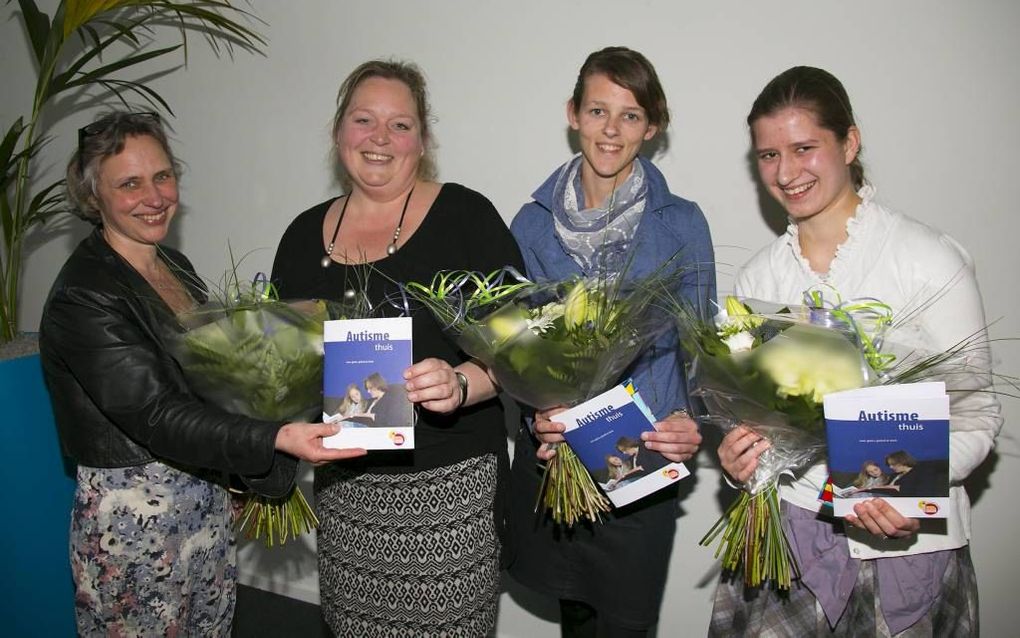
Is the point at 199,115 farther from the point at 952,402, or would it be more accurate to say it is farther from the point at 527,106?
the point at 952,402

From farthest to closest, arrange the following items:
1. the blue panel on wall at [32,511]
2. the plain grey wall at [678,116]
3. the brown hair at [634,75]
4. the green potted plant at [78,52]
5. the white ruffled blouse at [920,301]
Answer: the green potted plant at [78,52] → the blue panel on wall at [32,511] → the plain grey wall at [678,116] → the brown hair at [634,75] → the white ruffled blouse at [920,301]

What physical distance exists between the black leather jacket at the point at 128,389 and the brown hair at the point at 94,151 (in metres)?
0.16

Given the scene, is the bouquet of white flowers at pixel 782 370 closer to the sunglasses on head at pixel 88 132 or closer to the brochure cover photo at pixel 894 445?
the brochure cover photo at pixel 894 445

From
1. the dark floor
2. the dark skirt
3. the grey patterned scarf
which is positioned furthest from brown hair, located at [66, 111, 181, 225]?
the dark floor

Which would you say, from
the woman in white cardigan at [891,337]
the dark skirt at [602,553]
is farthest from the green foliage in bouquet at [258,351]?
the woman in white cardigan at [891,337]

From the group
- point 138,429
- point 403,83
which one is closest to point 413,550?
point 138,429

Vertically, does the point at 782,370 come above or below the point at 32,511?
above

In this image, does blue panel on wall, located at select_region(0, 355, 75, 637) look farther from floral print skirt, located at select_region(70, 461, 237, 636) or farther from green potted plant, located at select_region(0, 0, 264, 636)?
floral print skirt, located at select_region(70, 461, 237, 636)

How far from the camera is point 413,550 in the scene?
5.53 ft

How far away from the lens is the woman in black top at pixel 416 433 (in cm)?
170

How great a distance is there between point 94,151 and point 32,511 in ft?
4.35

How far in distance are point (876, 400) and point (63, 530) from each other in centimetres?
256

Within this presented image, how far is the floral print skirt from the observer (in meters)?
1.69

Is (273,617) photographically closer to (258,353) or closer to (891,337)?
(258,353)
